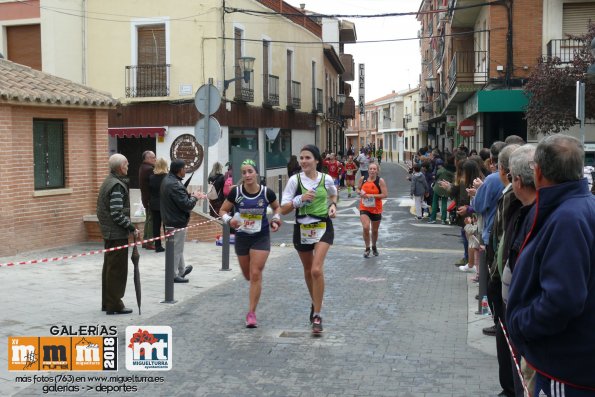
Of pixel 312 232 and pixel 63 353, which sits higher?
pixel 312 232

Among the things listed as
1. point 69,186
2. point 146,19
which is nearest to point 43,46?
point 146,19

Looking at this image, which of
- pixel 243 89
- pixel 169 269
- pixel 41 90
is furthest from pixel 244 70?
pixel 169 269

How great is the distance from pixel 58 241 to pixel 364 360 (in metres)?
8.70

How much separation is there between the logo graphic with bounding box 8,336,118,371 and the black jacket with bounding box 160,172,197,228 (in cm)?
337

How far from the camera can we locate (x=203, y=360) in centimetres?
643

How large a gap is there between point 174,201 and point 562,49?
14.0 meters

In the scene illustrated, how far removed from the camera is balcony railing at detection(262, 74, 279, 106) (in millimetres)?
26047

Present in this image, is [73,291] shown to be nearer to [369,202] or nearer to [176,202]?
[176,202]

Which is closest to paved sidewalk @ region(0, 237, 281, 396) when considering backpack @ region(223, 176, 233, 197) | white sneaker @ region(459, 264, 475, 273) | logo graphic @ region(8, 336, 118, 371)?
logo graphic @ region(8, 336, 118, 371)

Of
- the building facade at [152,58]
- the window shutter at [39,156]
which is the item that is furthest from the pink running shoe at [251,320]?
the building facade at [152,58]

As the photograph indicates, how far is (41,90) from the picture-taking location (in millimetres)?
13258

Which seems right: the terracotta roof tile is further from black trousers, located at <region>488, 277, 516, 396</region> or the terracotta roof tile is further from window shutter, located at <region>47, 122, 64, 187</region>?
black trousers, located at <region>488, 277, 516, 396</region>

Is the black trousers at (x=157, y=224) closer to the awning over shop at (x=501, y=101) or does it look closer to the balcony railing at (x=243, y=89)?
the balcony railing at (x=243, y=89)

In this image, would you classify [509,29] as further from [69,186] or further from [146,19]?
[69,186]
